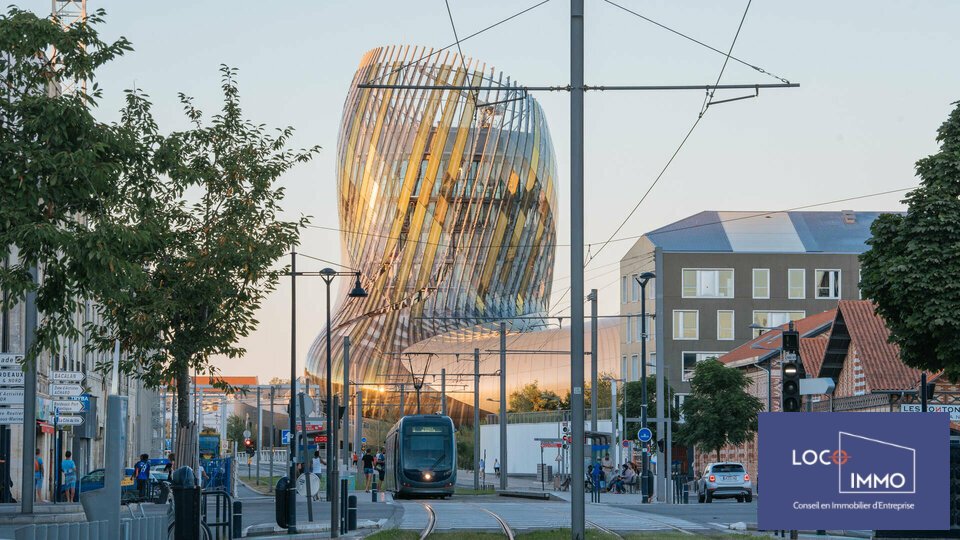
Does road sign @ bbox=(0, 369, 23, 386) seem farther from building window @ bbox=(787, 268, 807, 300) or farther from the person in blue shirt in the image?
building window @ bbox=(787, 268, 807, 300)

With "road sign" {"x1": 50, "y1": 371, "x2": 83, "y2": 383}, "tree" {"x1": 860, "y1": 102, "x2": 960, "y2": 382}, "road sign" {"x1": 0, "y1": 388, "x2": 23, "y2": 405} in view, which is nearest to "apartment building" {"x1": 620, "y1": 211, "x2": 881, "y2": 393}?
"tree" {"x1": 860, "y1": 102, "x2": 960, "y2": 382}

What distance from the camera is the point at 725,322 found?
101500 millimetres

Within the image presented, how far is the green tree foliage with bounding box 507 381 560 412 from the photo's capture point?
12306 centimetres

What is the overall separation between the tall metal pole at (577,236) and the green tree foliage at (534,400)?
337 feet

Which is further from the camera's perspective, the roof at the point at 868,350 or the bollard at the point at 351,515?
the roof at the point at 868,350

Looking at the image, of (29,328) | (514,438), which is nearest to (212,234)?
(29,328)

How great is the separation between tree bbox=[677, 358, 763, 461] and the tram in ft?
58.7

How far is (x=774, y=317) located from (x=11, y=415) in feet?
259

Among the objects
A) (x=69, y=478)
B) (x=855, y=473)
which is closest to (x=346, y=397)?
(x=69, y=478)

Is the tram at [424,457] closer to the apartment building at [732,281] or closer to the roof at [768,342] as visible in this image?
the roof at [768,342]

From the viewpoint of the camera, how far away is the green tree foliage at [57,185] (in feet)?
53.7

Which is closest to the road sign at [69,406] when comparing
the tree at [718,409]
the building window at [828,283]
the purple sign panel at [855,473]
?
the purple sign panel at [855,473]

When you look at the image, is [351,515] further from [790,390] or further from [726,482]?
[726,482]

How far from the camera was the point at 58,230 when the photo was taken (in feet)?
53.6
